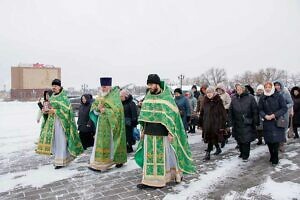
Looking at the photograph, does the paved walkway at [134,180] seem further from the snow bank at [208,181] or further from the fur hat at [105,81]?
the fur hat at [105,81]

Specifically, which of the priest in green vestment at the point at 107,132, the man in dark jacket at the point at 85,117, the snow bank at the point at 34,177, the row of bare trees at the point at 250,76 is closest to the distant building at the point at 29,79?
the row of bare trees at the point at 250,76

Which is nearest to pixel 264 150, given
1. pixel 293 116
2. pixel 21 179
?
pixel 293 116

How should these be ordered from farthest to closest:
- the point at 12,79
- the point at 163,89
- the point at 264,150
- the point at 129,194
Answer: the point at 12,79, the point at 264,150, the point at 163,89, the point at 129,194

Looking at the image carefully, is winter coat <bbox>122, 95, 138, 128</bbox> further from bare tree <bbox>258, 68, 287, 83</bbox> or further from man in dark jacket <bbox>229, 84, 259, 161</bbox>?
bare tree <bbox>258, 68, 287, 83</bbox>

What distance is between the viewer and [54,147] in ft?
23.4

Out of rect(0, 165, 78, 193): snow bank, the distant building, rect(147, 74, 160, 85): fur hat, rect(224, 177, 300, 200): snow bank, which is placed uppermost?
the distant building

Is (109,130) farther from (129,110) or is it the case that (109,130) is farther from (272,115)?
(272,115)

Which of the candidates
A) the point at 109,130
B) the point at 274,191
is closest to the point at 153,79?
the point at 109,130

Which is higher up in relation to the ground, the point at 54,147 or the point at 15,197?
the point at 54,147

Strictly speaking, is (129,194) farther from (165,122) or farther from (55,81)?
(55,81)

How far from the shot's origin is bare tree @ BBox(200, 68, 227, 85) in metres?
91.4

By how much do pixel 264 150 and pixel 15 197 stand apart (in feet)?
19.6

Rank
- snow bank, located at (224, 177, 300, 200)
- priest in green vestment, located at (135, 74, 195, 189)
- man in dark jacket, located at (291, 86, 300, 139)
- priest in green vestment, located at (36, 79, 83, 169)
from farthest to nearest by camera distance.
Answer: man in dark jacket, located at (291, 86, 300, 139) < priest in green vestment, located at (36, 79, 83, 169) < priest in green vestment, located at (135, 74, 195, 189) < snow bank, located at (224, 177, 300, 200)

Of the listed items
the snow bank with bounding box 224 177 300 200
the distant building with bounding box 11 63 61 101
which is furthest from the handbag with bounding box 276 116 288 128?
the distant building with bounding box 11 63 61 101
